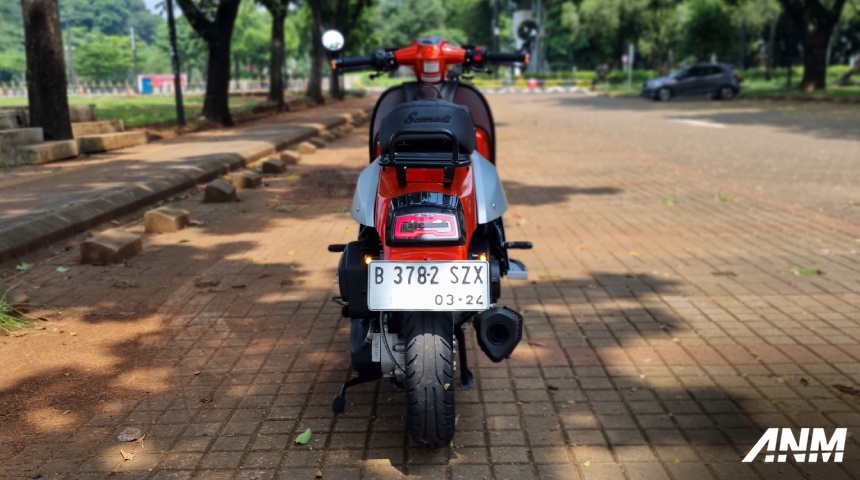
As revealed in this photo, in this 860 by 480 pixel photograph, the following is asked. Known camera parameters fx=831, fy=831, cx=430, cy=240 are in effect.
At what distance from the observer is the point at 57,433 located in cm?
362

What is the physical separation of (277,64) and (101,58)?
59.0 m

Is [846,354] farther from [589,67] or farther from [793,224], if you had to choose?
[589,67]

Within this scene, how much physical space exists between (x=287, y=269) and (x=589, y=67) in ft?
271

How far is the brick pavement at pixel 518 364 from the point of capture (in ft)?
11.1

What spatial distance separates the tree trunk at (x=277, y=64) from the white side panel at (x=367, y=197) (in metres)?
26.0

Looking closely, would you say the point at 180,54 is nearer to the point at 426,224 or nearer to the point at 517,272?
the point at 517,272

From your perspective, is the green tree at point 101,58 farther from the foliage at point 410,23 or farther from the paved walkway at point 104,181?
the paved walkway at point 104,181

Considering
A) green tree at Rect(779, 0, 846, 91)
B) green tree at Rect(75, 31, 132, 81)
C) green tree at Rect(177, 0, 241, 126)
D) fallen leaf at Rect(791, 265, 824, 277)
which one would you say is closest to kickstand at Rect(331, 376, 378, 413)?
fallen leaf at Rect(791, 265, 824, 277)

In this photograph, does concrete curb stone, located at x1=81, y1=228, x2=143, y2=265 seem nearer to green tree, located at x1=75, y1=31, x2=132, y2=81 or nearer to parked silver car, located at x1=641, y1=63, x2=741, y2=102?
parked silver car, located at x1=641, y1=63, x2=741, y2=102

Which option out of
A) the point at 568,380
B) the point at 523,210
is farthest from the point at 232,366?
the point at 523,210

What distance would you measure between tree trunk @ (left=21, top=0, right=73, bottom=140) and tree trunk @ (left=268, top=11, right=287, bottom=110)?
16.0m

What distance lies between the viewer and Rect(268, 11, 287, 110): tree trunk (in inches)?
1166

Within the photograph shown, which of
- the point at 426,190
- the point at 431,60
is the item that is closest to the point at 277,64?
the point at 431,60

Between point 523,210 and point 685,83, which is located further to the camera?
point 685,83
